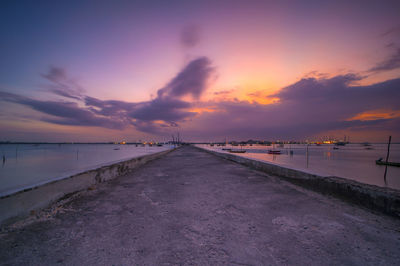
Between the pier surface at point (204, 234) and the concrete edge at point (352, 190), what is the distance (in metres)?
0.21

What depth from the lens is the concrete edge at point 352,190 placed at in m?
3.17

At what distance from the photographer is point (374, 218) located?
3.04 meters

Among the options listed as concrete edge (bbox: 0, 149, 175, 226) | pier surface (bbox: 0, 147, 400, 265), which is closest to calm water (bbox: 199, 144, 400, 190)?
pier surface (bbox: 0, 147, 400, 265)

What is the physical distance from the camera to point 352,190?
3.86 metres

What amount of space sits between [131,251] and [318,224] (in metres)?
2.85

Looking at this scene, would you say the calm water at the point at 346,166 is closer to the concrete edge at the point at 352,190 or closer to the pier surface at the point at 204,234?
the concrete edge at the point at 352,190

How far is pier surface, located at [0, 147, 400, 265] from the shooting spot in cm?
202

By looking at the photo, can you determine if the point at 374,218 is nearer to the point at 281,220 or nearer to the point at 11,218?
the point at 281,220

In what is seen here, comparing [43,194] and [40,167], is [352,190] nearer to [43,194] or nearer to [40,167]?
[43,194]

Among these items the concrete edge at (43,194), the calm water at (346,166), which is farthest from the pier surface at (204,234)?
the calm water at (346,166)

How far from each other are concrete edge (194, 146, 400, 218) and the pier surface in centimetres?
21

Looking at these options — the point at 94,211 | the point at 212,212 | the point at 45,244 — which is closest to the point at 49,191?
the point at 94,211

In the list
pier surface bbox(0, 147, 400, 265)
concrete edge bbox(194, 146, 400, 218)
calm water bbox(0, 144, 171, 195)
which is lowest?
calm water bbox(0, 144, 171, 195)

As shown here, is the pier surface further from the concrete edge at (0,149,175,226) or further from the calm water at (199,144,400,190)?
the calm water at (199,144,400,190)
